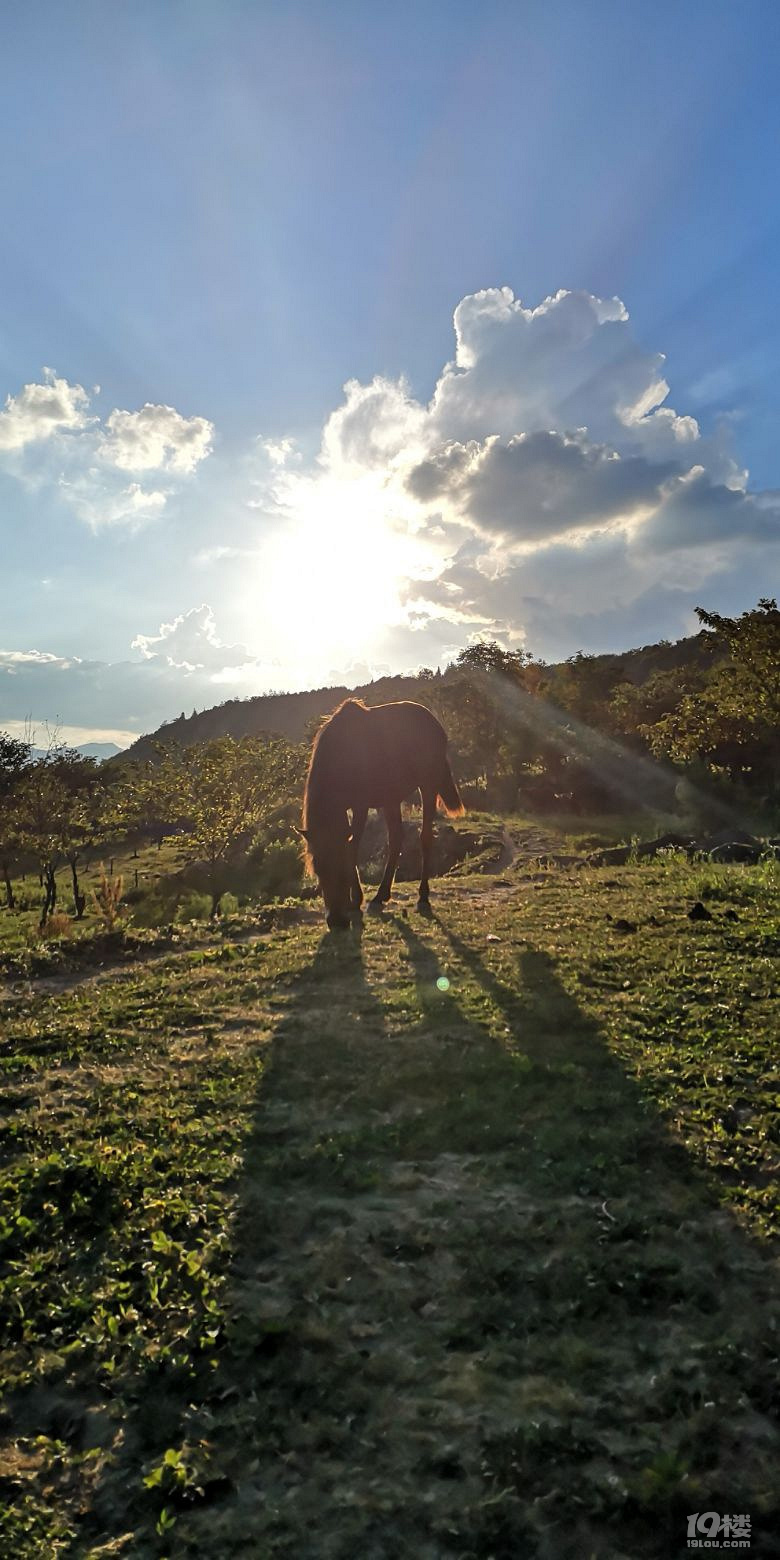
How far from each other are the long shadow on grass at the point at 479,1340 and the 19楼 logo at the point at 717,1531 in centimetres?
4

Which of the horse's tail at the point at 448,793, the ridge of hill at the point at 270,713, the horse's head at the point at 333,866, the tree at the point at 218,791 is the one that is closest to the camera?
the horse's head at the point at 333,866

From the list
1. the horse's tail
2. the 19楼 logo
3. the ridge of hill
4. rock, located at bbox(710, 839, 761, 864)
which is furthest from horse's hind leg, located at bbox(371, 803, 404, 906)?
the ridge of hill

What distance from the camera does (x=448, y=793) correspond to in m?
15.7

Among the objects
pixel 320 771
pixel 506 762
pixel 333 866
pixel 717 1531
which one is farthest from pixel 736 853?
pixel 506 762

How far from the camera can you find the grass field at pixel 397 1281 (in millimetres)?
2859

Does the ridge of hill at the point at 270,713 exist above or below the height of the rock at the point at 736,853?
above

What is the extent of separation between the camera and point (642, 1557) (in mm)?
2625

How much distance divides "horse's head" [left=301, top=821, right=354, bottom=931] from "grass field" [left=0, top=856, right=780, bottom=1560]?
155 inches

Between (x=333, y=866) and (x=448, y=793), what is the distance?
14.4 ft

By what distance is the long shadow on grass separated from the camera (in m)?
2.79

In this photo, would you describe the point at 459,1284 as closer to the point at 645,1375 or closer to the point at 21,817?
the point at 645,1375

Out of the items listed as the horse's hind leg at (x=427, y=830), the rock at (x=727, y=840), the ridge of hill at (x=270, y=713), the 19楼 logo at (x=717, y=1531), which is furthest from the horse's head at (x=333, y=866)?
the ridge of hill at (x=270, y=713)

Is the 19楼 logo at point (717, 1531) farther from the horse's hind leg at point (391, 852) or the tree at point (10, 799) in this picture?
the tree at point (10, 799)

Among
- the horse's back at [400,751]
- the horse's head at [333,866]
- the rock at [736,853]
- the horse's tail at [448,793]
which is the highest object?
the horse's back at [400,751]
